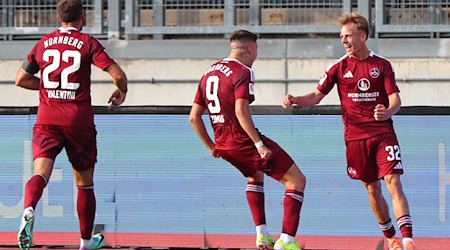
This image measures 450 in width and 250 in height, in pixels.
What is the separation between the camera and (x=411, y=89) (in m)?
13.6

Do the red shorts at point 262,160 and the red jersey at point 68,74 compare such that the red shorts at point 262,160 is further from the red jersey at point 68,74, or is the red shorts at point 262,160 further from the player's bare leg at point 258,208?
the red jersey at point 68,74

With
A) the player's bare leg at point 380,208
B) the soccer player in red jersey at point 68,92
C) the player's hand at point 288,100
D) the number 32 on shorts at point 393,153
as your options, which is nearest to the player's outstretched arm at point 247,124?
the player's hand at point 288,100

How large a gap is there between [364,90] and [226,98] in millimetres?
1106

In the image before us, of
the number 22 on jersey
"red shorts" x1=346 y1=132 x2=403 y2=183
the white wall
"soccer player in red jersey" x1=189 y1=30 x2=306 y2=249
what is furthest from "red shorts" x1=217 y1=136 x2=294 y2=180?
the white wall

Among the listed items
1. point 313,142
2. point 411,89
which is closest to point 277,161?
point 313,142

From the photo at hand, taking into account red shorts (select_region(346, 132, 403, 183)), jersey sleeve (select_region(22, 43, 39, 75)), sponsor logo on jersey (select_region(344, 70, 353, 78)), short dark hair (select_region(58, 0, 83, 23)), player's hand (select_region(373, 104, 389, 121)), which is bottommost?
red shorts (select_region(346, 132, 403, 183))

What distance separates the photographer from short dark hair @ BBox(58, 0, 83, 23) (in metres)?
9.11

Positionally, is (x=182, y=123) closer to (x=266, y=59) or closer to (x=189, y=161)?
(x=189, y=161)

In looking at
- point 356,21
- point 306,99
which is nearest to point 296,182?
point 306,99

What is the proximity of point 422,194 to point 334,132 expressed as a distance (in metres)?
0.95

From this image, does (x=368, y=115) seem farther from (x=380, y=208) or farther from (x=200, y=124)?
(x=200, y=124)

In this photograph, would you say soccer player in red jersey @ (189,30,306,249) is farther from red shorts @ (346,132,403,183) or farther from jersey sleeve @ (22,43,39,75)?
jersey sleeve @ (22,43,39,75)

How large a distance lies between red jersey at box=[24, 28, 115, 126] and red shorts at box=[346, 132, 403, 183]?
2.12 m

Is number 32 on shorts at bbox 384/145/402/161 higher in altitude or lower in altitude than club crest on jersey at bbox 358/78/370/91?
lower
